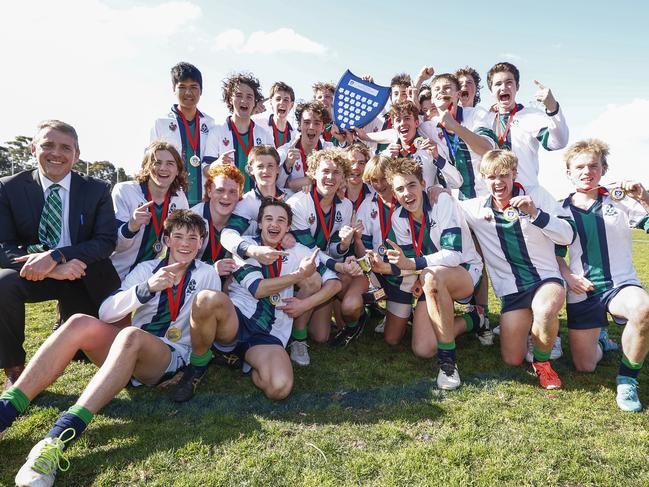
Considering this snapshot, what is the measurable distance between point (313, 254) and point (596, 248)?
9.18 feet

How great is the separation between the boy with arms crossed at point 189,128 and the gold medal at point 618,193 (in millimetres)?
4694

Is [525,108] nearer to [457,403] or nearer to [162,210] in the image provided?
[457,403]

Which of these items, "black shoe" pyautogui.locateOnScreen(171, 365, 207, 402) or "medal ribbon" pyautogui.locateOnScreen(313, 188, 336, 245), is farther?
"medal ribbon" pyautogui.locateOnScreen(313, 188, 336, 245)

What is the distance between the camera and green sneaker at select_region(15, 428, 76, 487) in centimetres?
241

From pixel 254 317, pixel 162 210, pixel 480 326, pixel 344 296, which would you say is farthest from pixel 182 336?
pixel 480 326

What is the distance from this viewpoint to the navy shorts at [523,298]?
4.29 m

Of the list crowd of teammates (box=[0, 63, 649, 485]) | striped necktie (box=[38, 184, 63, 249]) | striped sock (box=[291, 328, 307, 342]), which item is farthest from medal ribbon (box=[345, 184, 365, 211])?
striped necktie (box=[38, 184, 63, 249])

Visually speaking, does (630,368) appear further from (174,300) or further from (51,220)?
(51,220)

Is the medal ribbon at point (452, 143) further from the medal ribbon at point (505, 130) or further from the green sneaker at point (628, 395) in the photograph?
the green sneaker at point (628, 395)

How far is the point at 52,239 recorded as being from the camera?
12.7ft

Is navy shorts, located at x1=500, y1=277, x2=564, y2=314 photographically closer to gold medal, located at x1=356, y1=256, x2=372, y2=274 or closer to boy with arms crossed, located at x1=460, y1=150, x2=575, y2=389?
boy with arms crossed, located at x1=460, y1=150, x2=575, y2=389

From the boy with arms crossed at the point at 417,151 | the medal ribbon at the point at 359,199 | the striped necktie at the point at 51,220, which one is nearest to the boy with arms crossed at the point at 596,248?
the boy with arms crossed at the point at 417,151

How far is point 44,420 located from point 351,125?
4.88 m

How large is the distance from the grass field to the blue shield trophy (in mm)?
3581
